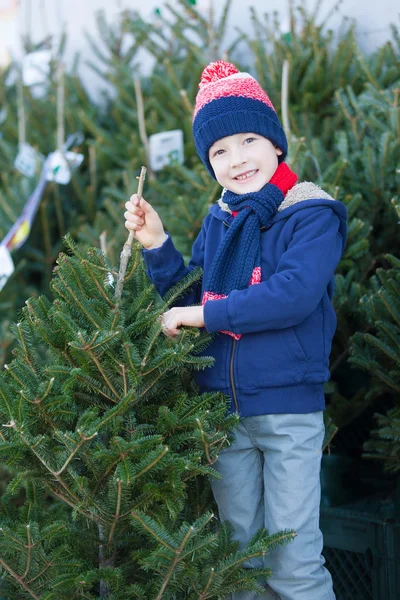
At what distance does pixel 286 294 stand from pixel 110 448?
0.60 m

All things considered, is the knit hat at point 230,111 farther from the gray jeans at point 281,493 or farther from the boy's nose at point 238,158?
the gray jeans at point 281,493

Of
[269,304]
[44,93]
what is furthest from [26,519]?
[44,93]

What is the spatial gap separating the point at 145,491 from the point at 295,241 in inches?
30.5

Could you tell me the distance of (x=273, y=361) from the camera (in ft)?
6.24

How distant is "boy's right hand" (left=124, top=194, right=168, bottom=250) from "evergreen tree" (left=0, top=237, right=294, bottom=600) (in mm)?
132

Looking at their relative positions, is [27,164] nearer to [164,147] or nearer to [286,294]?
[164,147]

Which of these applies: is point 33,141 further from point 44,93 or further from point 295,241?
point 295,241

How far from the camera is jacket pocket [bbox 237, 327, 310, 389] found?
190 cm

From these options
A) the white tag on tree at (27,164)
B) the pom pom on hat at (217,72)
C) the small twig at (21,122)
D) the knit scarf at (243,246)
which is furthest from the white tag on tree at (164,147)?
the knit scarf at (243,246)

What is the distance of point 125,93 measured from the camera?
4.52 m

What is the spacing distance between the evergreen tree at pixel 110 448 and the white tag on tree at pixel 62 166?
7.64ft

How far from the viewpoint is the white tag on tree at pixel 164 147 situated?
3951 mm

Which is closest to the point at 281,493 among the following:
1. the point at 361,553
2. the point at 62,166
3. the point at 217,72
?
the point at 361,553

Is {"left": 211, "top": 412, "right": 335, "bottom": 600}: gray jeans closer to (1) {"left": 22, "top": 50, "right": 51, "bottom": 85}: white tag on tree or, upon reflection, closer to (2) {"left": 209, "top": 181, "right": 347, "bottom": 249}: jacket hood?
(2) {"left": 209, "top": 181, "right": 347, "bottom": 249}: jacket hood
